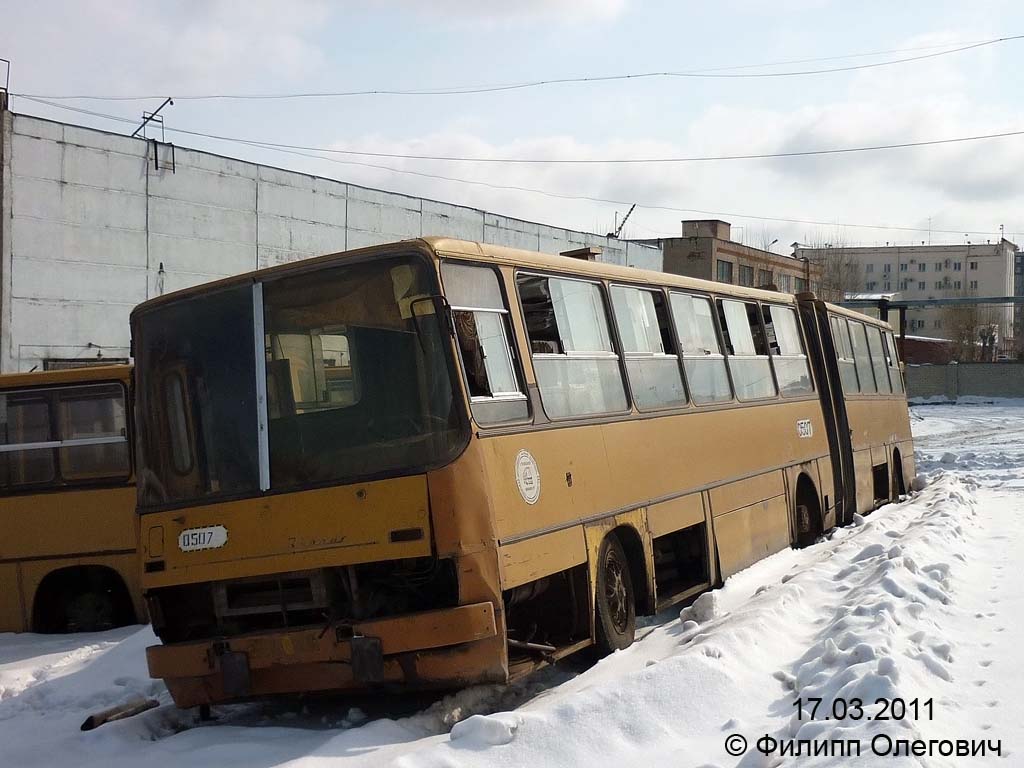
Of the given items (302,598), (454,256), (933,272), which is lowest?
(302,598)

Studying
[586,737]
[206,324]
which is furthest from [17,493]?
[586,737]

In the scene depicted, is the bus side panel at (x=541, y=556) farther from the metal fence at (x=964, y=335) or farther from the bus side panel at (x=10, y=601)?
the metal fence at (x=964, y=335)

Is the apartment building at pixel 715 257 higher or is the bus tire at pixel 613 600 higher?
the apartment building at pixel 715 257

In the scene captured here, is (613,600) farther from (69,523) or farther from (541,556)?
(69,523)

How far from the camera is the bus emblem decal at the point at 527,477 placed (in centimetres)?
718

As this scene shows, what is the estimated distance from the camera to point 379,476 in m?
6.69

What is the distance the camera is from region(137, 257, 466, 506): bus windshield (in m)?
6.80

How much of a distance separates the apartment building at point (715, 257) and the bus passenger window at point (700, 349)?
5364cm

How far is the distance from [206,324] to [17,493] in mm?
4825

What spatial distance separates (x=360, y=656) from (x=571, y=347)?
2826 mm

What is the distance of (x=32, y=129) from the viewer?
24.8m

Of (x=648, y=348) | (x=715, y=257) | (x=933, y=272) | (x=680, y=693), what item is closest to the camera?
(x=680, y=693)

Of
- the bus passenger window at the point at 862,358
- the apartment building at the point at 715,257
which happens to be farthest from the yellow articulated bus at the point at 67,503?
the apartment building at the point at 715,257

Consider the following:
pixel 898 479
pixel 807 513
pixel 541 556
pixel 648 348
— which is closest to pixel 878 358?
pixel 898 479
